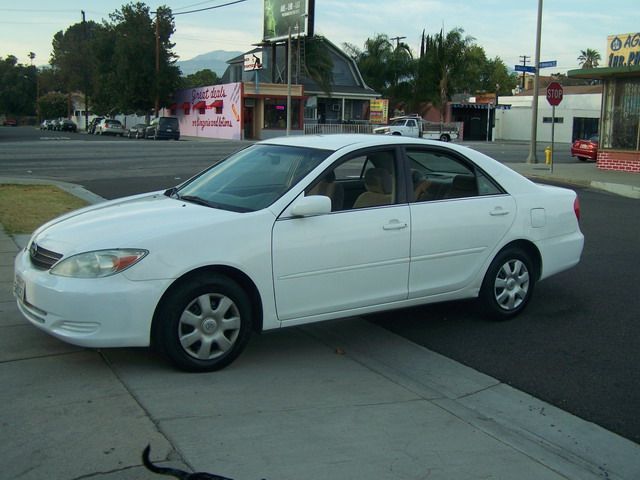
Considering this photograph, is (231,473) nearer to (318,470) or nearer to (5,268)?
(318,470)

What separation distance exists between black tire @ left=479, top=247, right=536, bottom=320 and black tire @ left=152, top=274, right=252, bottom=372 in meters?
2.29

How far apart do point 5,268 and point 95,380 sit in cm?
363

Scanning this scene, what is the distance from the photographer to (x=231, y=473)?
3.49 metres

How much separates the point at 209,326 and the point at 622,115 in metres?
23.0

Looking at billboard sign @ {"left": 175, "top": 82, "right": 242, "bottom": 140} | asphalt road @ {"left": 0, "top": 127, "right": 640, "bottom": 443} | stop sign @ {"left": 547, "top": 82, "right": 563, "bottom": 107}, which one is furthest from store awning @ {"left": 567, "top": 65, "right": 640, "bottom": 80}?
billboard sign @ {"left": 175, "top": 82, "right": 242, "bottom": 140}

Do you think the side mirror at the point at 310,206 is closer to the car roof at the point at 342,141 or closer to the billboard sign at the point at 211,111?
the car roof at the point at 342,141

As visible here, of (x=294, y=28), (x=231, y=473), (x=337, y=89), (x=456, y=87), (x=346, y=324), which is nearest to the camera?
(x=231, y=473)

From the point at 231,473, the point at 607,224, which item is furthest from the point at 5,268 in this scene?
the point at 607,224

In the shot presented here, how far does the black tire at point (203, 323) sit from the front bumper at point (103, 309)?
0.11 m

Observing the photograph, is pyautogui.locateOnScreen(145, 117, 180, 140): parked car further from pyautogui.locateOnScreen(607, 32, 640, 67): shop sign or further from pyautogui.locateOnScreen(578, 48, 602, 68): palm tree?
pyautogui.locateOnScreen(578, 48, 602, 68): palm tree

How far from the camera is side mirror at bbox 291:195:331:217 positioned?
5020 millimetres

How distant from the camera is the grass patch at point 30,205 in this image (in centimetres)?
1057

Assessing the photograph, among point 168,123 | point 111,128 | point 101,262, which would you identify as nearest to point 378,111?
point 168,123

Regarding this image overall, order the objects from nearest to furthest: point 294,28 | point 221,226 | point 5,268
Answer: point 221,226, point 5,268, point 294,28
